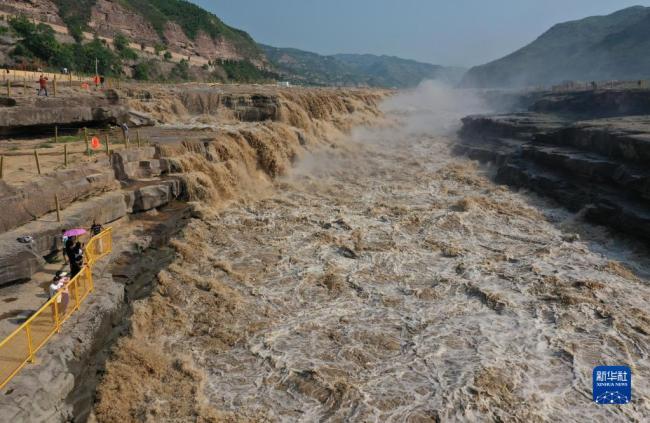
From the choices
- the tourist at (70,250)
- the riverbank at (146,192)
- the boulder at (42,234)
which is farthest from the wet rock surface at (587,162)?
the boulder at (42,234)

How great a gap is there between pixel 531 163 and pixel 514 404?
56.4 feet

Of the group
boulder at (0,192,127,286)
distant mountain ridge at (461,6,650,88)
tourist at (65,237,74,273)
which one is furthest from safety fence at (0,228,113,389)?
distant mountain ridge at (461,6,650,88)

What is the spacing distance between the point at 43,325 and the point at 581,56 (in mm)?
131551

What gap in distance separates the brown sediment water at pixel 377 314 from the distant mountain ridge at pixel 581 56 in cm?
8685

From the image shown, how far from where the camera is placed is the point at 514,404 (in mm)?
7270

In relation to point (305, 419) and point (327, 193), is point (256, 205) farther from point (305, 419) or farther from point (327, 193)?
point (305, 419)

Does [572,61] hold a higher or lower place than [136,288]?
higher

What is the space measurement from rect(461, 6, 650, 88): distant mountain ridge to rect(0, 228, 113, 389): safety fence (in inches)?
3806

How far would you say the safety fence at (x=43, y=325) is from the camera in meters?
6.52

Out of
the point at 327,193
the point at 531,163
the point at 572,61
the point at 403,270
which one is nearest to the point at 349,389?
the point at 403,270

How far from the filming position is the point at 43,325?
7.60m

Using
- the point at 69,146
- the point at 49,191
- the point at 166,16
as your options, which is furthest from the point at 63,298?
the point at 166,16

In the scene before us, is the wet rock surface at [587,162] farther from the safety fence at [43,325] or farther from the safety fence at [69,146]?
the safety fence at [69,146]

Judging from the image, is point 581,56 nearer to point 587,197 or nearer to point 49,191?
point 587,197
